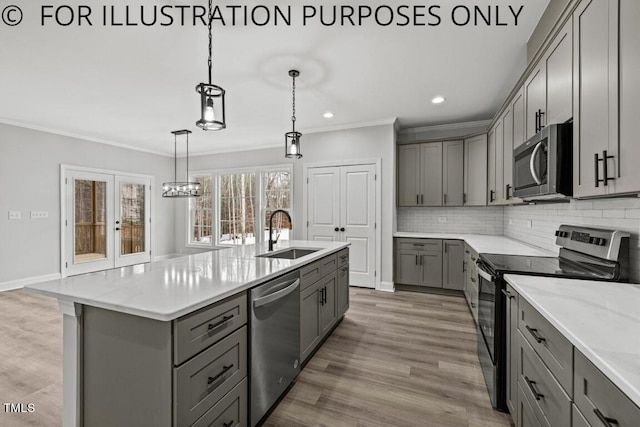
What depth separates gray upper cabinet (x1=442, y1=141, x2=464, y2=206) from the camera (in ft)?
14.9

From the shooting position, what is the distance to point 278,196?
595cm

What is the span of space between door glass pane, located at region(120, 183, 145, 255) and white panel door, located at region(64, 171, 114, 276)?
0.28 meters

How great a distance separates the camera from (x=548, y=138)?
5.89 feet

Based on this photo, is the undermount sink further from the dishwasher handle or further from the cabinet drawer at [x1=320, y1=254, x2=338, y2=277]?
the dishwasher handle

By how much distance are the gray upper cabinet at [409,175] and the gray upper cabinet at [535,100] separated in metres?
2.37

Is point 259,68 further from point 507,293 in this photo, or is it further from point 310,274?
point 507,293

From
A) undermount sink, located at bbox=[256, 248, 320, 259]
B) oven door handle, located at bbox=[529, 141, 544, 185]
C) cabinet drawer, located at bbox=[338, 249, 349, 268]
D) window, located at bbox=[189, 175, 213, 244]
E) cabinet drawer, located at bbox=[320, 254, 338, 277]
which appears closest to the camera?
oven door handle, located at bbox=[529, 141, 544, 185]

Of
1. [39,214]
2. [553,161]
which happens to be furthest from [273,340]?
[39,214]

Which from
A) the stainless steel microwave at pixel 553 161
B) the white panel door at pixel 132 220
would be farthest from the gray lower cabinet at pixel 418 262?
the white panel door at pixel 132 220

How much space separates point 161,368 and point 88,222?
587 centimetres

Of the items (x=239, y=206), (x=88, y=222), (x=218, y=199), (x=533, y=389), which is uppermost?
(x=218, y=199)

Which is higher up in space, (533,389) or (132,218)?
(132,218)

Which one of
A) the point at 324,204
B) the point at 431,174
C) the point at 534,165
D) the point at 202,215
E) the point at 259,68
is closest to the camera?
the point at 534,165
